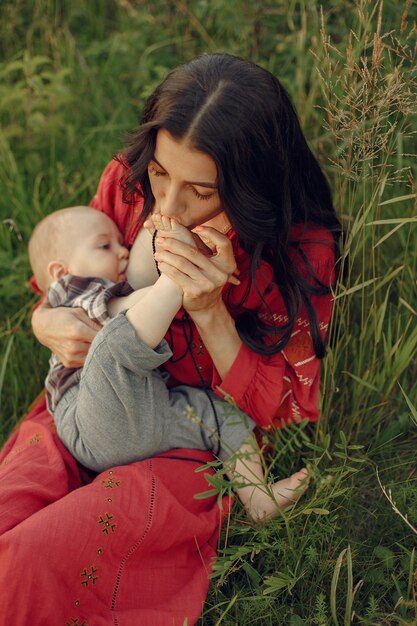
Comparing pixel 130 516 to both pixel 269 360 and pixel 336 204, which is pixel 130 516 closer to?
pixel 269 360

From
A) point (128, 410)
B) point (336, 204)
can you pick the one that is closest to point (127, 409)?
→ point (128, 410)

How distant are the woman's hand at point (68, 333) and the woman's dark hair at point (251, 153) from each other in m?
0.40

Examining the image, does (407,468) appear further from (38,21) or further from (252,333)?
(38,21)

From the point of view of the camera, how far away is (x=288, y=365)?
84.0 inches

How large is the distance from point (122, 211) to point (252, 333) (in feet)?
2.05

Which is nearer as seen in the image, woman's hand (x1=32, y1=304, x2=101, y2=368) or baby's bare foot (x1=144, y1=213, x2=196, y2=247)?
baby's bare foot (x1=144, y1=213, x2=196, y2=247)

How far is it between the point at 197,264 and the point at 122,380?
0.36 m

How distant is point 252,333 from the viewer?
2121mm

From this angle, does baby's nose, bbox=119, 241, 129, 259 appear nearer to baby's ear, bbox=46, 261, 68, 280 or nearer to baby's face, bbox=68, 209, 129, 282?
baby's face, bbox=68, 209, 129, 282

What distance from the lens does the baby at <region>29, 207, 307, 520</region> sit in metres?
1.87

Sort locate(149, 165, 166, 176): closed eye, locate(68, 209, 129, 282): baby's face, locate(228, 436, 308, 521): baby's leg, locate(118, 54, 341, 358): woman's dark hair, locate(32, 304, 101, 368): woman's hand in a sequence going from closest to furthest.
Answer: locate(118, 54, 341, 358): woman's dark hair
locate(149, 165, 166, 176): closed eye
locate(228, 436, 308, 521): baby's leg
locate(32, 304, 101, 368): woman's hand
locate(68, 209, 129, 282): baby's face

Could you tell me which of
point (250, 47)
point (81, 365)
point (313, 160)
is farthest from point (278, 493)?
point (250, 47)

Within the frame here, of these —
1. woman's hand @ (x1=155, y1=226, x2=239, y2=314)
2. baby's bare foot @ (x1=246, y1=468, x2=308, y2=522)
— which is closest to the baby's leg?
baby's bare foot @ (x1=246, y1=468, x2=308, y2=522)

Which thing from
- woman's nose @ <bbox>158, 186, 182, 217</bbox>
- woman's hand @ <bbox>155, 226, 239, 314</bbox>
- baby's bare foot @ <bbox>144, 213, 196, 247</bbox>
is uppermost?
woman's nose @ <bbox>158, 186, 182, 217</bbox>
